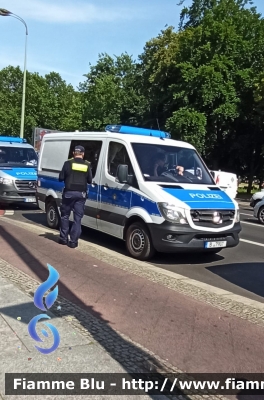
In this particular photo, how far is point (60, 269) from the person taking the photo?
300 inches

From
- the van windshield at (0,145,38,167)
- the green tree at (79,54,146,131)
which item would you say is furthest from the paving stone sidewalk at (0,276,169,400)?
the green tree at (79,54,146,131)

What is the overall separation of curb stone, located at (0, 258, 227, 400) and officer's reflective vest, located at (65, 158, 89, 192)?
10.7 ft

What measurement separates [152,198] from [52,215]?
3.95m

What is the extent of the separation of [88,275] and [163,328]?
2.25m

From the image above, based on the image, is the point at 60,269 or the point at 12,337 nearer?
the point at 12,337

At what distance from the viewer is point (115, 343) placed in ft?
15.5

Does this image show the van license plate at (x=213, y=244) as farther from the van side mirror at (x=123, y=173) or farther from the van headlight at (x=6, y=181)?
the van headlight at (x=6, y=181)

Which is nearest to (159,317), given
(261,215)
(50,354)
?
(50,354)

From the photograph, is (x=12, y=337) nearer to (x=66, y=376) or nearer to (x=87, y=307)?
(x=66, y=376)

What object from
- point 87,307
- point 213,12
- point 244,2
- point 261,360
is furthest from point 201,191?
point 244,2

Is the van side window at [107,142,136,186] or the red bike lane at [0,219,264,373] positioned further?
the van side window at [107,142,136,186]

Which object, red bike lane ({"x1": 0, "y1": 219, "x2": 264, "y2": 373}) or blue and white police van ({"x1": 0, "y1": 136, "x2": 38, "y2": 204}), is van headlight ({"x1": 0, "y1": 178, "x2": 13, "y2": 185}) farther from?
red bike lane ({"x1": 0, "y1": 219, "x2": 264, "y2": 373})

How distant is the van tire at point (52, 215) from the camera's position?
38.4 feet

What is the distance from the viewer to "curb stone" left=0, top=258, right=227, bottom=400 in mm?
4207
